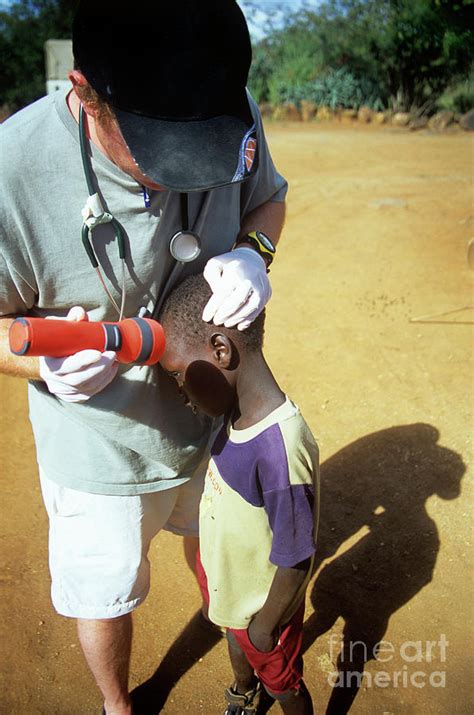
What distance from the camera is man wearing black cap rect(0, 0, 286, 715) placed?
158 cm

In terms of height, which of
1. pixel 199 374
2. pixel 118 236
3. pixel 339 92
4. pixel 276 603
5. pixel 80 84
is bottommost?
pixel 339 92

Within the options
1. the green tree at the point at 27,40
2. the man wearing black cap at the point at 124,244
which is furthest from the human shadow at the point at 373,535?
the green tree at the point at 27,40

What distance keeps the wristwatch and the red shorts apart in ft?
3.59

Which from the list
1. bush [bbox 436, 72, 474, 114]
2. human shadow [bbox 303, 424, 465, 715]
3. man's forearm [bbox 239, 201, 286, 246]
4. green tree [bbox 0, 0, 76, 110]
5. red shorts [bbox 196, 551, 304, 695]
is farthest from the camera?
green tree [bbox 0, 0, 76, 110]

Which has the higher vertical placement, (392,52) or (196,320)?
(196,320)

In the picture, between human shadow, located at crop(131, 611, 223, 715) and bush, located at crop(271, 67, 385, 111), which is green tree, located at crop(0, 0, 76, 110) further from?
human shadow, located at crop(131, 611, 223, 715)

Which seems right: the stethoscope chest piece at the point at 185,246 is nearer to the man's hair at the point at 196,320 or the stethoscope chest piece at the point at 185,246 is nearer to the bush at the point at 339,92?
the man's hair at the point at 196,320

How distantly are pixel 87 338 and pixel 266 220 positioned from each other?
2.97ft

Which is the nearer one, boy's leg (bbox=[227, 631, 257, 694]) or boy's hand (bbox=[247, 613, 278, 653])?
boy's hand (bbox=[247, 613, 278, 653])

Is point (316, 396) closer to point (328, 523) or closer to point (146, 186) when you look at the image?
point (328, 523)

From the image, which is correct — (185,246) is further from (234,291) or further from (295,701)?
(295,701)

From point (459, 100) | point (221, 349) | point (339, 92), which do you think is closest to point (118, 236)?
point (221, 349)

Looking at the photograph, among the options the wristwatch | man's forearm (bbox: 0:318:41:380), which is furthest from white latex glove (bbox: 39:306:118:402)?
the wristwatch

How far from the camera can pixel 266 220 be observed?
2318 millimetres
